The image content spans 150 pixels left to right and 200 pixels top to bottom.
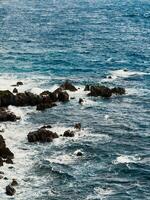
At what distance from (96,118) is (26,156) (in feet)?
57.2

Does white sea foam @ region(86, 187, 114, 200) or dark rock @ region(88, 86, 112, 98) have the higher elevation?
dark rock @ region(88, 86, 112, 98)

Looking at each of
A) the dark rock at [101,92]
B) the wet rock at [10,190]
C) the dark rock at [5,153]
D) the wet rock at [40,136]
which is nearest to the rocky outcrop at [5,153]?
the dark rock at [5,153]

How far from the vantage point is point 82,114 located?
273 ft

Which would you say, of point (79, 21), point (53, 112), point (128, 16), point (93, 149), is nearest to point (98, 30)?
point (79, 21)

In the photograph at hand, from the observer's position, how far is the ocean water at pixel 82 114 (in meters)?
60.8

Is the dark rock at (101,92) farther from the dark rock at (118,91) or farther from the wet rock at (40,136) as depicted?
the wet rock at (40,136)

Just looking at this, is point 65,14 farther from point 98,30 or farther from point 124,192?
point 124,192

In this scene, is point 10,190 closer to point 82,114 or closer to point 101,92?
point 82,114

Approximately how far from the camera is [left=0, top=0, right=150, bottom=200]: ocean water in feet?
199

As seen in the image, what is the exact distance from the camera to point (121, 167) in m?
64.3

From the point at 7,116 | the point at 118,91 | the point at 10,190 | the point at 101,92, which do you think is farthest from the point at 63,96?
the point at 10,190

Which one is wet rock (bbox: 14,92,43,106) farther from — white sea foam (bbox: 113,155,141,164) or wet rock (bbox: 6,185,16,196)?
wet rock (bbox: 6,185,16,196)

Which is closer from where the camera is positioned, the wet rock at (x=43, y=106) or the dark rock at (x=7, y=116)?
the dark rock at (x=7, y=116)

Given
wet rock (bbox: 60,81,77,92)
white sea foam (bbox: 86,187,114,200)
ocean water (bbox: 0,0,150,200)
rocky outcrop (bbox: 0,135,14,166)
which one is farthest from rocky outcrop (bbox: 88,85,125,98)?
white sea foam (bbox: 86,187,114,200)
